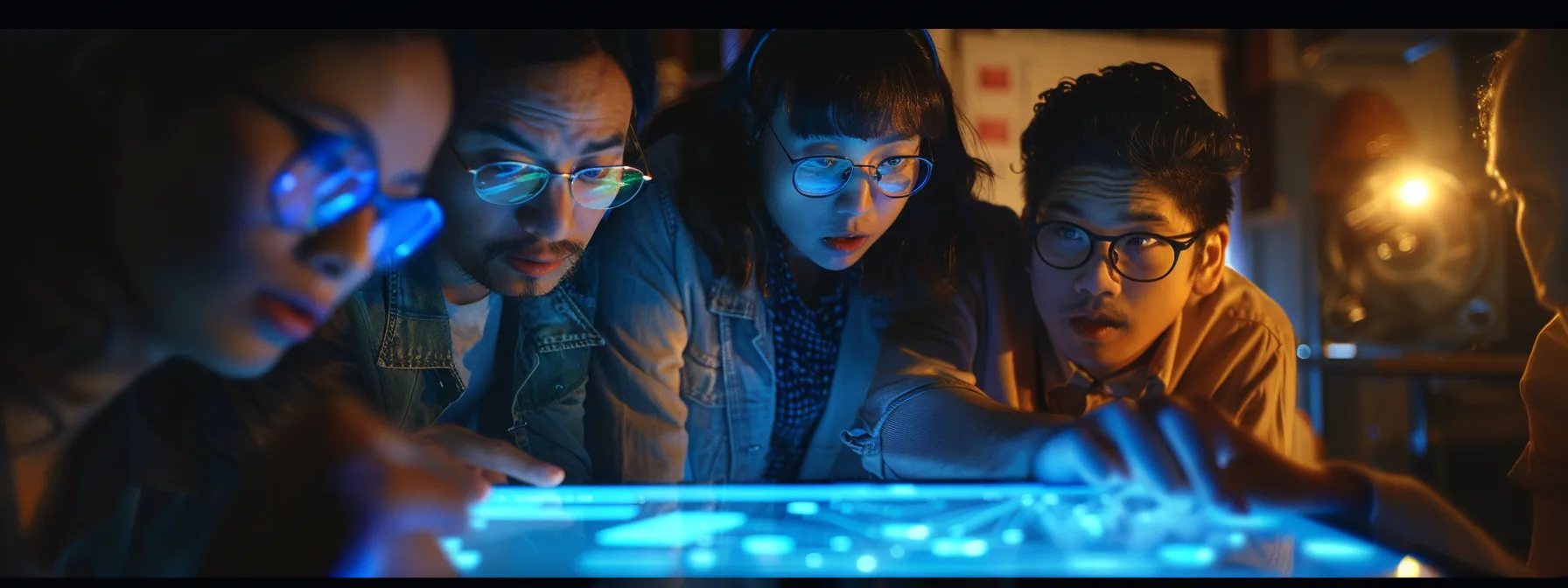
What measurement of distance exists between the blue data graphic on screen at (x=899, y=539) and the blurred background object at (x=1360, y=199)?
0.34 metres

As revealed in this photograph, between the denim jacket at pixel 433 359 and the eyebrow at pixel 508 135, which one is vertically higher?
the eyebrow at pixel 508 135

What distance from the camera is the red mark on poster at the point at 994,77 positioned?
0.97 m

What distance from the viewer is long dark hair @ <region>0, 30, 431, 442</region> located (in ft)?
2.74

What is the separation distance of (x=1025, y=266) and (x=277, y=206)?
0.77 meters

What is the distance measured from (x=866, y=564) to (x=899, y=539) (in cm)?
7

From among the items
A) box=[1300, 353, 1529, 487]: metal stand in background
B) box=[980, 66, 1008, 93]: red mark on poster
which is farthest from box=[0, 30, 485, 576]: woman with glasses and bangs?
box=[1300, 353, 1529, 487]: metal stand in background

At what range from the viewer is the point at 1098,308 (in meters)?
0.98

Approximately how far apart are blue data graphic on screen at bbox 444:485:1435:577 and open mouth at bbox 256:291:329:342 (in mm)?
247

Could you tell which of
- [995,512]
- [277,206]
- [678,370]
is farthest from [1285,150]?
[277,206]

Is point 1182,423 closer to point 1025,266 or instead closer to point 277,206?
point 1025,266

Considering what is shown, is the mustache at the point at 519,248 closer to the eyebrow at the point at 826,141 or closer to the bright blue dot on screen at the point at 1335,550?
the eyebrow at the point at 826,141

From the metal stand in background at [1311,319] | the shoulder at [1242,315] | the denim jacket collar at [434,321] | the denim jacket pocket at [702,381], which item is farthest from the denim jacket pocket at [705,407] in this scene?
the metal stand in background at [1311,319]

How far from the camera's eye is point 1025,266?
0.99 meters

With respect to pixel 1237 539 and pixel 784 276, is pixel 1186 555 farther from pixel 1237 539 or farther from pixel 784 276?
pixel 784 276
